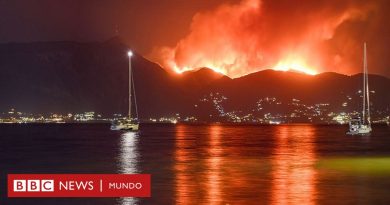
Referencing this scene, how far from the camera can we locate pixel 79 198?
33.7m

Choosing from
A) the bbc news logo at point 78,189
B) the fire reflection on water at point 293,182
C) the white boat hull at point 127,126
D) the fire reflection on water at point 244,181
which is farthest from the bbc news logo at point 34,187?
the white boat hull at point 127,126

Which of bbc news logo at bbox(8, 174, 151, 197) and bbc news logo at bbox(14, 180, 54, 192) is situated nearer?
bbc news logo at bbox(8, 174, 151, 197)

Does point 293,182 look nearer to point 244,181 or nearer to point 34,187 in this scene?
point 244,181

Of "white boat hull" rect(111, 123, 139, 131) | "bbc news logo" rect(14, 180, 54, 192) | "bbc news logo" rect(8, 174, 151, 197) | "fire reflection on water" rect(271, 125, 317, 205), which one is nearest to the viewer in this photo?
"fire reflection on water" rect(271, 125, 317, 205)

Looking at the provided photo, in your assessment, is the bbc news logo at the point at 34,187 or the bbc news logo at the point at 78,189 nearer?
the bbc news logo at the point at 78,189

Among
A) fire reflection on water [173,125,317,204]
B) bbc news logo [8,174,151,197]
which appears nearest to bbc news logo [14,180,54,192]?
bbc news logo [8,174,151,197]

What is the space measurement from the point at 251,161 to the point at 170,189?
2383 centimetres

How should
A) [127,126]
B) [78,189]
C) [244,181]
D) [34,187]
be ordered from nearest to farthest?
[78,189]
[34,187]
[244,181]
[127,126]

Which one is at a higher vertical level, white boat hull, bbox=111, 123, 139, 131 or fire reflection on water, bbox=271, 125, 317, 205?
white boat hull, bbox=111, 123, 139, 131

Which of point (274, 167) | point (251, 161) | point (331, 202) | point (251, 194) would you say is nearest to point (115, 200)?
point (251, 194)

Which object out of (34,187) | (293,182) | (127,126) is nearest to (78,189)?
(34,187)

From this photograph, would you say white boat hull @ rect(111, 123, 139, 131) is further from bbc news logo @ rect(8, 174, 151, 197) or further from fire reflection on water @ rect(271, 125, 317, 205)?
bbc news logo @ rect(8, 174, 151, 197)

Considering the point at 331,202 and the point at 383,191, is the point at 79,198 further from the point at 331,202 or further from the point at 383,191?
the point at 383,191

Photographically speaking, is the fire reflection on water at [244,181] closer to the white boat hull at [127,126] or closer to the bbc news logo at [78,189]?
the bbc news logo at [78,189]
